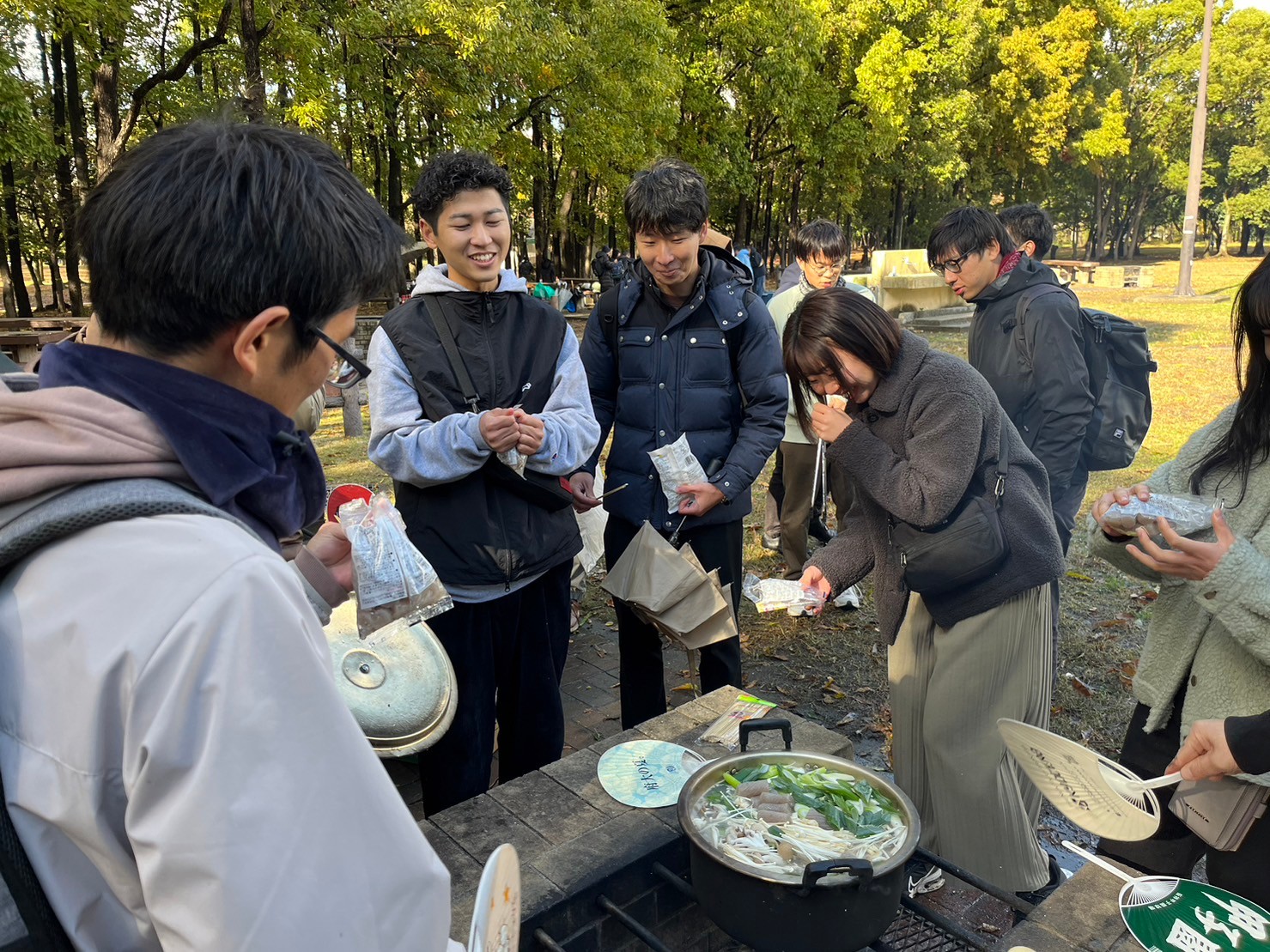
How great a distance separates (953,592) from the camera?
272cm

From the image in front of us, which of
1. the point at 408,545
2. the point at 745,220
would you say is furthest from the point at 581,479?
the point at 745,220

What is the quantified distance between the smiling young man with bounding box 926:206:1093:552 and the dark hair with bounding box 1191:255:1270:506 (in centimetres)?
182

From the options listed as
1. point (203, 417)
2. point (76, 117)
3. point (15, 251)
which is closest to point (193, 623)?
point (203, 417)

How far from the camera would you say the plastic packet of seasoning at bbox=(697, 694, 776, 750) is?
9.04 feet

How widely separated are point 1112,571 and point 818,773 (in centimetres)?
469

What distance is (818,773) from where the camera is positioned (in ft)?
7.49

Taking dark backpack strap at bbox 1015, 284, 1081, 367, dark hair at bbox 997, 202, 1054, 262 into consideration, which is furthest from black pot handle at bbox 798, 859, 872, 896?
dark hair at bbox 997, 202, 1054, 262

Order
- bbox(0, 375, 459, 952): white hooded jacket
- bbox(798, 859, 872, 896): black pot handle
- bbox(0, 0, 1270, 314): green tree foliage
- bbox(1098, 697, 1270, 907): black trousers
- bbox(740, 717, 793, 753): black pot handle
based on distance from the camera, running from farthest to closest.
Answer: bbox(0, 0, 1270, 314): green tree foliage → bbox(740, 717, 793, 753): black pot handle → bbox(1098, 697, 1270, 907): black trousers → bbox(798, 859, 872, 896): black pot handle → bbox(0, 375, 459, 952): white hooded jacket

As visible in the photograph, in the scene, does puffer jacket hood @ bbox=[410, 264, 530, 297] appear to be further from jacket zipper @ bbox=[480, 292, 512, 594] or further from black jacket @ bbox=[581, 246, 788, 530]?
black jacket @ bbox=[581, 246, 788, 530]

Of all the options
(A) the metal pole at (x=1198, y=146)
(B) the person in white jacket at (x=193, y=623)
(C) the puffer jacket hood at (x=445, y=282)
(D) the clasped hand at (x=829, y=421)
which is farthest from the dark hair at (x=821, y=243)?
(A) the metal pole at (x=1198, y=146)

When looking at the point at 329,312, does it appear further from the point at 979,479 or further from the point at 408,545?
the point at 979,479

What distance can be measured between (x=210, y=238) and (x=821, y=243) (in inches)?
193

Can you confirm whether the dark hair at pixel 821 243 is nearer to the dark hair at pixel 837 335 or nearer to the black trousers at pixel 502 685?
the dark hair at pixel 837 335

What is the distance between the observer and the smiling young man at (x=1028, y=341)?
13.6 feet
